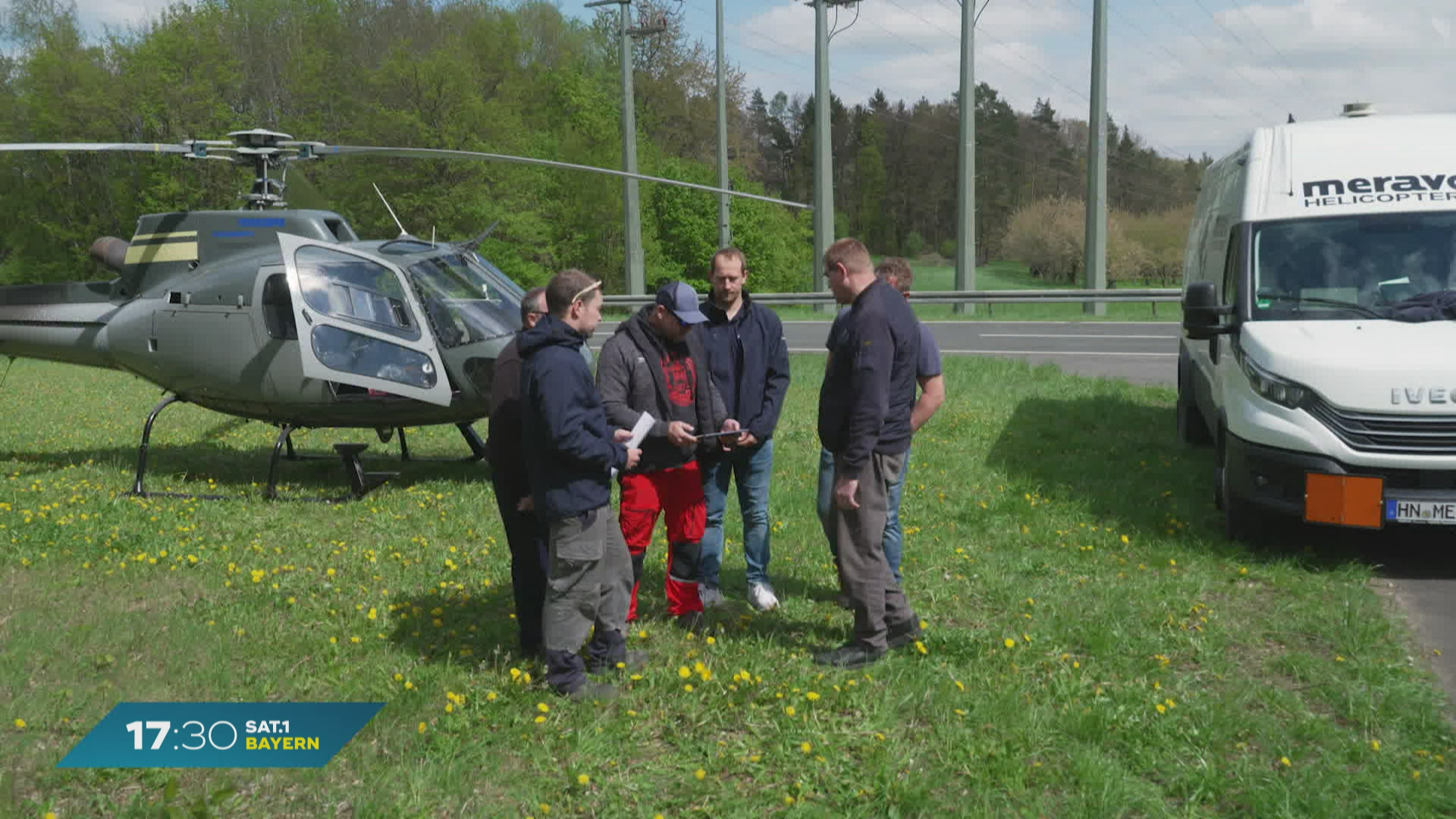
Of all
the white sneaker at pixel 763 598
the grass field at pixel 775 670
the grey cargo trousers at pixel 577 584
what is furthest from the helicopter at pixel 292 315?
the grey cargo trousers at pixel 577 584

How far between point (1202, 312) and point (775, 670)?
12.8 feet

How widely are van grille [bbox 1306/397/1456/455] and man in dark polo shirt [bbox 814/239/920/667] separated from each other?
9.24 feet

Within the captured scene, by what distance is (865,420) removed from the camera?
462 centimetres

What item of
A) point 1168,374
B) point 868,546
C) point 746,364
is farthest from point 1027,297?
point 868,546

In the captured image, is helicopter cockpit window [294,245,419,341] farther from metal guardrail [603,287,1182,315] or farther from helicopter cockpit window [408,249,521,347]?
metal guardrail [603,287,1182,315]

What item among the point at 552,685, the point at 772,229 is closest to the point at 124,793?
the point at 552,685

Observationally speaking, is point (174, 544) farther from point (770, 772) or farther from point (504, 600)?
point (770, 772)

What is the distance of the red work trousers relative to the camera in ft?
17.1

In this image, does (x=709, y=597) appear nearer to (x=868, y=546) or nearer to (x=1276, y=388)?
(x=868, y=546)

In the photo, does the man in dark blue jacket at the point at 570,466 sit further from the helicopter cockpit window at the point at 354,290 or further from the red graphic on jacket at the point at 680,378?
the helicopter cockpit window at the point at 354,290

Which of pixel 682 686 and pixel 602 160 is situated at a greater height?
pixel 602 160

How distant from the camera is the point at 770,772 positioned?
13.1 ft

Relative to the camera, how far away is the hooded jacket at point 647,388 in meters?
5.06

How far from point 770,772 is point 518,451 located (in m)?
1.71
